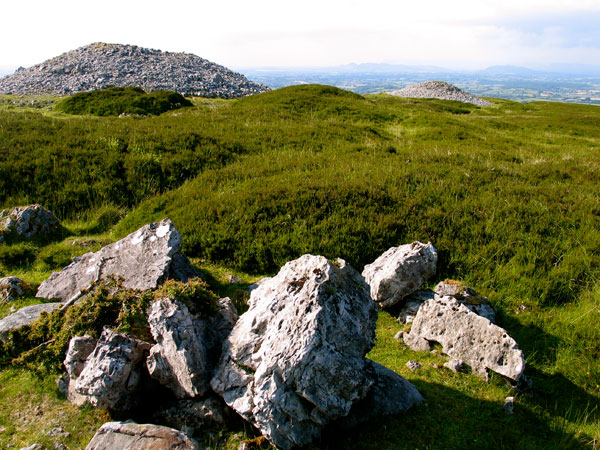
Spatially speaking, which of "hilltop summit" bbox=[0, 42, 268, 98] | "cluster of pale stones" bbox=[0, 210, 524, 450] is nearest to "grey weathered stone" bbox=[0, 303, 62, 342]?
"cluster of pale stones" bbox=[0, 210, 524, 450]

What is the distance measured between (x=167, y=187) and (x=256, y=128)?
8791 millimetres

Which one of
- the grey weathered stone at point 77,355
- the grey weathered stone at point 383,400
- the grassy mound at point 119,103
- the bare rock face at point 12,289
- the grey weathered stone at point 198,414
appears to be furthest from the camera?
the grassy mound at point 119,103

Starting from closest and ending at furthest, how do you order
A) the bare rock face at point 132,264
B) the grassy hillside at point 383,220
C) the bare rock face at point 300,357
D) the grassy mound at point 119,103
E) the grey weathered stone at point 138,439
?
the grey weathered stone at point 138,439 → the bare rock face at point 300,357 → the grassy hillside at point 383,220 → the bare rock face at point 132,264 → the grassy mound at point 119,103

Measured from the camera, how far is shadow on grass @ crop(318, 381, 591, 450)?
4309 mm

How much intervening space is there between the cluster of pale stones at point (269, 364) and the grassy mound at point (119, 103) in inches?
1073

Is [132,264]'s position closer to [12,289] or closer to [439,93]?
[12,289]

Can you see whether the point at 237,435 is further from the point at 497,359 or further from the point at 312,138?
the point at 312,138

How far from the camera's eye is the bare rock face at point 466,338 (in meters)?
5.34

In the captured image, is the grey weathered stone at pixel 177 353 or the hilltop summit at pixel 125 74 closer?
the grey weathered stone at pixel 177 353

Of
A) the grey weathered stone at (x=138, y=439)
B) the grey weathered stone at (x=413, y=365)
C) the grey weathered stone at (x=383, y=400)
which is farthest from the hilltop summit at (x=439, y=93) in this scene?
the grey weathered stone at (x=138, y=439)

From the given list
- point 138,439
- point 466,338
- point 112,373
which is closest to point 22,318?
point 112,373

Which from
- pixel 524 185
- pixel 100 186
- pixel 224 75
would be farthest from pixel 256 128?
pixel 224 75

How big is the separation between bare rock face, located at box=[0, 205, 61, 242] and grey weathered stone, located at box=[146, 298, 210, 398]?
7.30 m

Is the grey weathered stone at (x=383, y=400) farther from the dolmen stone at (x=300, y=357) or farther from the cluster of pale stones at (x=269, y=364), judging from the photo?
the dolmen stone at (x=300, y=357)
